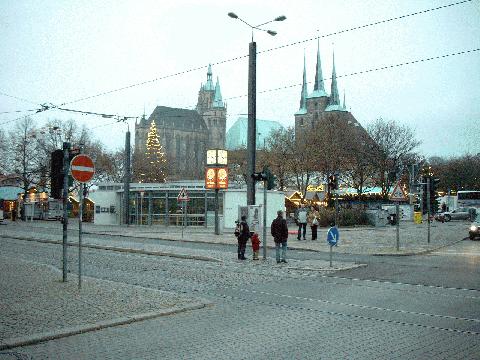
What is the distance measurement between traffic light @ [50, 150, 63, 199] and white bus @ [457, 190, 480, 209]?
196 ft

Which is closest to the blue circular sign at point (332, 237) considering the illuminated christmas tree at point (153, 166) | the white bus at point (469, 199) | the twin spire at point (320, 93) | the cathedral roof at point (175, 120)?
the white bus at point (469, 199)

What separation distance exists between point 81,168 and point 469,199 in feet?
201

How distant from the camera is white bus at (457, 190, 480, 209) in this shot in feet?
208

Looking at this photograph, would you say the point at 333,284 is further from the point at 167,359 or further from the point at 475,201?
the point at 475,201

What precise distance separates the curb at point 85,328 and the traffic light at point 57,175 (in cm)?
454

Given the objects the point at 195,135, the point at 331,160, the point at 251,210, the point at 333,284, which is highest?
the point at 195,135

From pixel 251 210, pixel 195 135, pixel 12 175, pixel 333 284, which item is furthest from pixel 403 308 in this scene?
pixel 195 135

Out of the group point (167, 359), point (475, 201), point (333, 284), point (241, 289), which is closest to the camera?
point (167, 359)

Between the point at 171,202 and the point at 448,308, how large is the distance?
35.6 metres

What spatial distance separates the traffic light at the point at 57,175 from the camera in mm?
12062

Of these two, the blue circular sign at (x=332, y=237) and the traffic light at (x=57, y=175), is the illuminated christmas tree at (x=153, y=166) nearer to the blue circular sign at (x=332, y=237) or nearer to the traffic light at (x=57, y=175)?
the blue circular sign at (x=332, y=237)

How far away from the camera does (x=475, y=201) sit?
6372 centimetres

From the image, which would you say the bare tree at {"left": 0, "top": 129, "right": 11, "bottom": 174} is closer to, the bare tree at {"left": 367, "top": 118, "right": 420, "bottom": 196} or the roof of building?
the bare tree at {"left": 367, "top": 118, "right": 420, "bottom": 196}

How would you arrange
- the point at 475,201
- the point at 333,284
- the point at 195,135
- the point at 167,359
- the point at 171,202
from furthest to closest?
1. the point at 195,135
2. the point at 475,201
3. the point at 171,202
4. the point at 333,284
5. the point at 167,359
